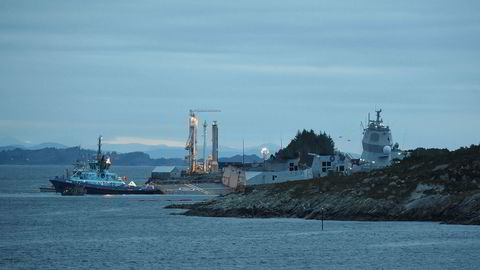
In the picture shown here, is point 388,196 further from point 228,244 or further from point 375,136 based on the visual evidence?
point 375,136

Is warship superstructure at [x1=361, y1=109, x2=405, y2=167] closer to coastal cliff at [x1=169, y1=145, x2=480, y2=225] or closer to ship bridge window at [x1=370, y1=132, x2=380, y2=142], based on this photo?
ship bridge window at [x1=370, y1=132, x2=380, y2=142]

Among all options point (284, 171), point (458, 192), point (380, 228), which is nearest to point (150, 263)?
point (380, 228)

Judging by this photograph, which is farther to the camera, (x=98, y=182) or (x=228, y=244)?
(x=98, y=182)

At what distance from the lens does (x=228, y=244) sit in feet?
261

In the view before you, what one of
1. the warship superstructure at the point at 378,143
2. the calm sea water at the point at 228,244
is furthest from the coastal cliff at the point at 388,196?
the warship superstructure at the point at 378,143

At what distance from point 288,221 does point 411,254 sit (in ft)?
99.3

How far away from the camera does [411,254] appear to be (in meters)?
70.6

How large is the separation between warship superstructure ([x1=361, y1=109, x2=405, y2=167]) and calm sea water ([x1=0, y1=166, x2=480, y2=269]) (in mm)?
44127

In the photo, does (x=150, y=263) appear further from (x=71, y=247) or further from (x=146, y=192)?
(x=146, y=192)

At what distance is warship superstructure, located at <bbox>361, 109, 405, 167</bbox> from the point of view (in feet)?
484

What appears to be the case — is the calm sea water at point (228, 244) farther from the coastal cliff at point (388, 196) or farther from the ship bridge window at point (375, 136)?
the ship bridge window at point (375, 136)

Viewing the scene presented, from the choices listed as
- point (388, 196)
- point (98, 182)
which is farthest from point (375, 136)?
point (388, 196)

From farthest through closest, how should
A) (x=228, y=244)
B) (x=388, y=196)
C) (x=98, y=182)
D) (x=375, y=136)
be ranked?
(x=98, y=182), (x=375, y=136), (x=388, y=196), (x=228, y=244)

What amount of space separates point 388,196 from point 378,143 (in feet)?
173
